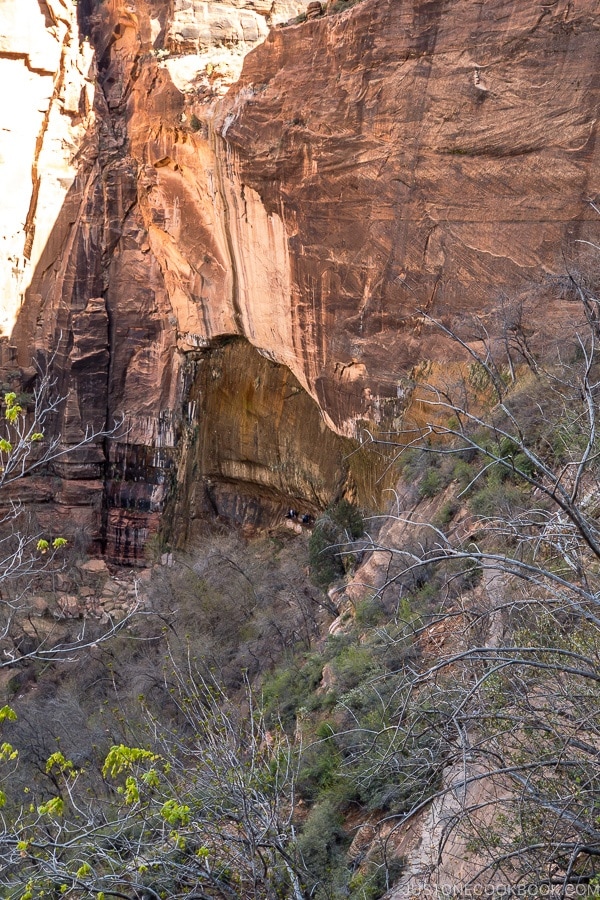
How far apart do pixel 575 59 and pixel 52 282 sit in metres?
17.5

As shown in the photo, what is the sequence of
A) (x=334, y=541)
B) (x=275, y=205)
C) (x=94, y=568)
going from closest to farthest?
(x=334, y=541), (x=275, y=205), (x=94, y=568)

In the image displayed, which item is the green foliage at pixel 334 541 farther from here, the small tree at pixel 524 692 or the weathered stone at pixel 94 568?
the weathered stone at pixel 94 568

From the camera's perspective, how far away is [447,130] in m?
13.9

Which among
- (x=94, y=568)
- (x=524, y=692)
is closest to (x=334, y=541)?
(x=94, y=568)

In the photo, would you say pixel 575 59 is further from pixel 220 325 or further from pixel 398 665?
pixel 220 325

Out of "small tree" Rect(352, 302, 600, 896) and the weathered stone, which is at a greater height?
"small tree" Rect(352, 302, 600, 896)

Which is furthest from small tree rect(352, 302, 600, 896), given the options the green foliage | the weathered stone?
the weathered stone

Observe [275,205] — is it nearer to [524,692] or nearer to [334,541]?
[334,541]

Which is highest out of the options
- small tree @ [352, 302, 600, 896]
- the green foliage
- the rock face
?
the rock face

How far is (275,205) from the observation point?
1752 cm

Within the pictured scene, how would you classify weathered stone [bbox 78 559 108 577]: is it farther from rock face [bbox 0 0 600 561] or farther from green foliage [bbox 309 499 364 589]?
green foliage [bbox 309 499 364 589]

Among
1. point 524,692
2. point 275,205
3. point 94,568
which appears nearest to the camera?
point 524,692

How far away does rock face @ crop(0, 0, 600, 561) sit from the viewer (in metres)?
13.1

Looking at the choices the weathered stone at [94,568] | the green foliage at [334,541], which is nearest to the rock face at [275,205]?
the weathered stone at [94,568]
